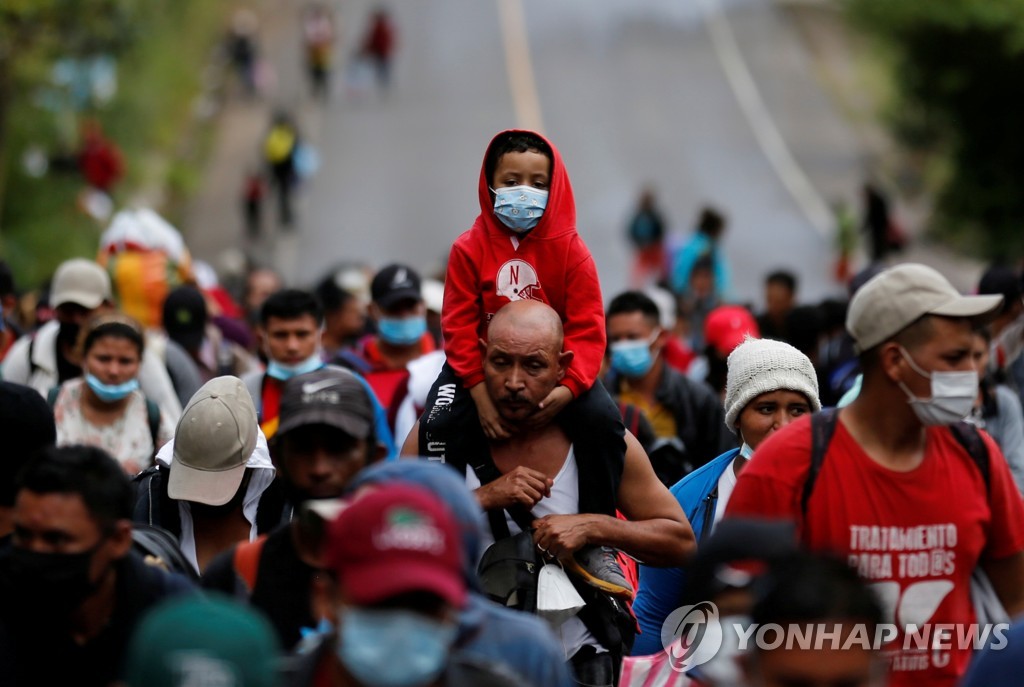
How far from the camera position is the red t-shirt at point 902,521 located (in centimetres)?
496

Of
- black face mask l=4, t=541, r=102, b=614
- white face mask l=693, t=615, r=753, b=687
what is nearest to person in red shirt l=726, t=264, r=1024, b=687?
white face mask l=693, t=615, r=753, b=687

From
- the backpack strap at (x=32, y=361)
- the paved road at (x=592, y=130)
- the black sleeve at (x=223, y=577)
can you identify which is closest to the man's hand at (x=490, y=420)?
the black sleeve at (x=223, y=577)

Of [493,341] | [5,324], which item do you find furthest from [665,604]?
[5,324]

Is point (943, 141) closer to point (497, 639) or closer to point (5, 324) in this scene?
point (5, 324)

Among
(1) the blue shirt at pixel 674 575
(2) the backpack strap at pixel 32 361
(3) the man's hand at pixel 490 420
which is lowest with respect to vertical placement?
(1) the blue shirt at pixel 674 575

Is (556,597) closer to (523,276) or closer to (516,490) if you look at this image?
(516,490)

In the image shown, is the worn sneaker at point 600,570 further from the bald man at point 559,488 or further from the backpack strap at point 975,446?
the backpack strap at point 975,446

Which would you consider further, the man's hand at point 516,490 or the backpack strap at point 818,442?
the man's hand at point 516,490

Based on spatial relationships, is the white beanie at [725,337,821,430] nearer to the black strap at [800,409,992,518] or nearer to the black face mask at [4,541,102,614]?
the black strap at [800,409,992,518]

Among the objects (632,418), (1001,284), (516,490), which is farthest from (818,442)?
(1001,284)

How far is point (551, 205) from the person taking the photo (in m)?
6.61

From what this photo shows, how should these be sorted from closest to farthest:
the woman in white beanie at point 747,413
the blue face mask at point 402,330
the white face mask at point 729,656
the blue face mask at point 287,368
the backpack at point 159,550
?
1. the white face mask at point 729,656
2. the backpack at point 159,550
3. the woman in white beanie at point 747,413
4. the blue face mask at point 287,368
5. the blue face mask at point 402,330

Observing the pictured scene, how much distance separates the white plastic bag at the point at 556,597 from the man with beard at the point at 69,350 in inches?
138

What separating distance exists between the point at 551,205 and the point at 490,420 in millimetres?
941
